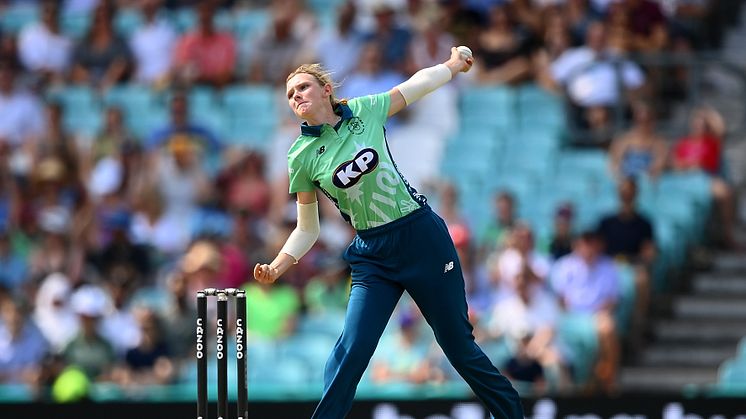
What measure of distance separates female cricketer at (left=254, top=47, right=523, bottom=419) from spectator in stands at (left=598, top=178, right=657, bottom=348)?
471 cm

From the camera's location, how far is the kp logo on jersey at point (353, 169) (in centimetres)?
732

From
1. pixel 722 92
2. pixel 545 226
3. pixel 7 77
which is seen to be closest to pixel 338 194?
pixel 545 226

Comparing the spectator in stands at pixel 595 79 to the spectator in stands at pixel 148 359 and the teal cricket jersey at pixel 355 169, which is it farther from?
the teal cricket jersey at pixel 355 169

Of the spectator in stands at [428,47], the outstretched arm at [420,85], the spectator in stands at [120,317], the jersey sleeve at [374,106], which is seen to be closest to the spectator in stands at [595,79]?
the spectator in stands at [428,47]

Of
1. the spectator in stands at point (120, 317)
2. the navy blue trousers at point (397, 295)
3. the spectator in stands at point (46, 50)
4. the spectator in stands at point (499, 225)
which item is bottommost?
the navy blue trousers at point (397, 295)

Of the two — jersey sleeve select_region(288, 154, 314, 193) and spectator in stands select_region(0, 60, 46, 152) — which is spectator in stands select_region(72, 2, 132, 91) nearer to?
spectator in stands select_region(0, 60, 46, 152)

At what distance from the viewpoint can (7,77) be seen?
14758mm

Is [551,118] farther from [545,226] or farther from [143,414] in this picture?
[143,414]

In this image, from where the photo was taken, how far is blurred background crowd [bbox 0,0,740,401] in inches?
460

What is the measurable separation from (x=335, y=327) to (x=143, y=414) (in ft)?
6.91

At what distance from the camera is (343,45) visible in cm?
1402

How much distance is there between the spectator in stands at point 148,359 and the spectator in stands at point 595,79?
13.2 feet

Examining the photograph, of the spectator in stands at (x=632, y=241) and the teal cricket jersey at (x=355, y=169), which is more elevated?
the spectator in stands at (x=632, y=241)

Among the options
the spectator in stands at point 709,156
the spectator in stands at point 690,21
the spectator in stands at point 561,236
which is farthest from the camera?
the spectator in stands at point 690,21
